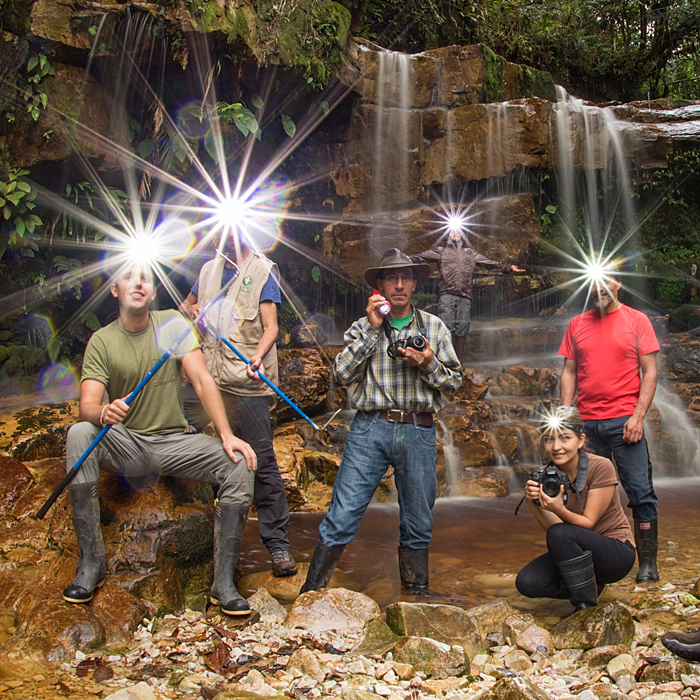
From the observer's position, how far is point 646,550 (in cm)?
420

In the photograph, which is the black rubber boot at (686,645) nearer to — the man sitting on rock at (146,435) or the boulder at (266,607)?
the boulder at (266,607)

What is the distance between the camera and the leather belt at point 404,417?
3816 mm

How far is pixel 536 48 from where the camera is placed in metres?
17.0

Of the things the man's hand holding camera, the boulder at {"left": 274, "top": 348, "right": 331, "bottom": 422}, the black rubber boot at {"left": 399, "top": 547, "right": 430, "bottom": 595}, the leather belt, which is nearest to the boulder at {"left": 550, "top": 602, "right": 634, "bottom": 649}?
the black rubber boot at {"left": 399, "top": 547, "right": 430, "bottom": 595}

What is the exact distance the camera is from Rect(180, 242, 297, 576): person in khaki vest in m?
4.18

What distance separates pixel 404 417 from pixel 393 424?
0.25ft

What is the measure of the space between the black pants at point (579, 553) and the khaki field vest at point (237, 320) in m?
1.99

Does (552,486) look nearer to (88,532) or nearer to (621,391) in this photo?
(621,391)

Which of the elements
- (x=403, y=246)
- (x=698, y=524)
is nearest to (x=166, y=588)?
(x=698, y=524)

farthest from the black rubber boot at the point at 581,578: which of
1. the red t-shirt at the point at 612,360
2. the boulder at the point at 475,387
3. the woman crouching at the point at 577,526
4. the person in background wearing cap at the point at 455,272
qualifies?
the person in background wearing cap at the point at 455,272

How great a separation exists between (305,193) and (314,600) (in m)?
10.1

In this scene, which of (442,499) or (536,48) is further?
(536,48)

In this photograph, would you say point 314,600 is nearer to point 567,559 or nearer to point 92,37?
point 567,559

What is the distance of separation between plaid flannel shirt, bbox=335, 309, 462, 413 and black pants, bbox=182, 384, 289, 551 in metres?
0.69
